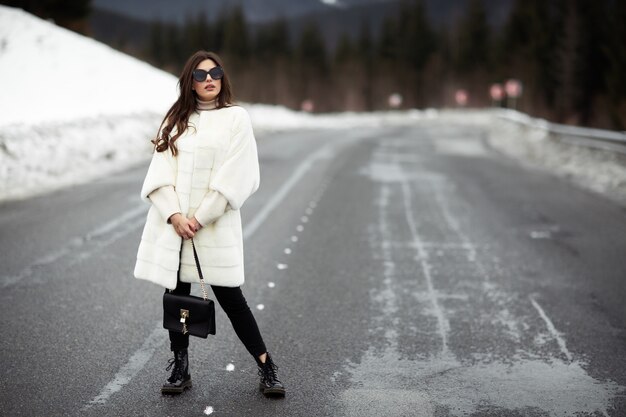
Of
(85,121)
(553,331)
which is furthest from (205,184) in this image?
(85,121)

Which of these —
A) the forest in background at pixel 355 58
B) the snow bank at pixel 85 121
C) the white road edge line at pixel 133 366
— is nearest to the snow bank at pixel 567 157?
the snow bank at pixel 85 121

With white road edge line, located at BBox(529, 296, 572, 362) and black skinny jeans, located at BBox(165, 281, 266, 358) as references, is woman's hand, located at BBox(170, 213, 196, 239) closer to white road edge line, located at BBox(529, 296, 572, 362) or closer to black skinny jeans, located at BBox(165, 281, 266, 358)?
black skinny jeans, located at BBox(165, 281, 266, 358)

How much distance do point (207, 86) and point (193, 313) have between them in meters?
1.32

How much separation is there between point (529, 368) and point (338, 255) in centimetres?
382

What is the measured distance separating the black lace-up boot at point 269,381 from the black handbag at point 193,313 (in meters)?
0.41

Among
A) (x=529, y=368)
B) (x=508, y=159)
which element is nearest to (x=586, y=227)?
(x=529, y=368)

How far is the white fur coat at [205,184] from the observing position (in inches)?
162

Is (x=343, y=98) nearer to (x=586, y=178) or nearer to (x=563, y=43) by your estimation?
(x=563, y=43)

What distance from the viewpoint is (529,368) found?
4938mm

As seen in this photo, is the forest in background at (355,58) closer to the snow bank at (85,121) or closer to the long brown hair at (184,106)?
the snow bank at (85,121)

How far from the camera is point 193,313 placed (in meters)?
4.22

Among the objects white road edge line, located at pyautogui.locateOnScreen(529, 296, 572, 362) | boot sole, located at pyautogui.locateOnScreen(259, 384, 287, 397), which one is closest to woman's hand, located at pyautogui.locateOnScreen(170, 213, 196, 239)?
boot sole, located at pyautogui.locateOnScreen(259, 384, 287, 397)

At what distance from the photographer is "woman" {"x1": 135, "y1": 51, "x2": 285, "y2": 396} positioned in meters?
4.10

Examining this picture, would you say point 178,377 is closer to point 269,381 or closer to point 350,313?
point 269,381
